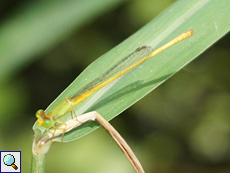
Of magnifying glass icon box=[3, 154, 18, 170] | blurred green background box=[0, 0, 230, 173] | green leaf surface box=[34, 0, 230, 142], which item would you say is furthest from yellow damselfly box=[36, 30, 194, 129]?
blurred green background box=[0, 0, 230, 173]

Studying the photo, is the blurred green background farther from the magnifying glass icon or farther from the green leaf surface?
the green leaf surface

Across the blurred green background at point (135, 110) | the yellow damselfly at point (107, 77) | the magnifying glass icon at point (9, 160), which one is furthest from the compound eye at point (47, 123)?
the blurred green background at point (135, 110)

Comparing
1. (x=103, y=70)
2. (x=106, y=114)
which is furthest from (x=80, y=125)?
(x=103, y=70)

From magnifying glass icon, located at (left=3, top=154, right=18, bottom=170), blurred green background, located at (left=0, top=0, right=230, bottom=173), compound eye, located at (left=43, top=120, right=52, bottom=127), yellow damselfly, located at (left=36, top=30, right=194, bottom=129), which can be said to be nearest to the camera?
compound eye, located at (left=43, top=120, right=52, bottom=127)

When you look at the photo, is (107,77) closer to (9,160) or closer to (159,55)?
(159,55)

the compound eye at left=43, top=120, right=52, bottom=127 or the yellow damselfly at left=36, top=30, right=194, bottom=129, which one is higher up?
the yellow damselfly at left=36, top=30, right=194, bottom=129

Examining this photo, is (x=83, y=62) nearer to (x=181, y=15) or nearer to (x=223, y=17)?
(x=181, y=15)

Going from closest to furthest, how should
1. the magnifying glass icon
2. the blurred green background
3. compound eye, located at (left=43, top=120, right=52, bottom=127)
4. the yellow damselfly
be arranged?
compound eye, located at (left=43, top=120, right=52, bottom=127) < the yellow damselfly < the magnifying glass icon < the blurred green background

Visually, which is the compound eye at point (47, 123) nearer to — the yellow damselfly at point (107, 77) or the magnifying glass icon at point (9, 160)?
the yellow damselfly at point (107, 77)
